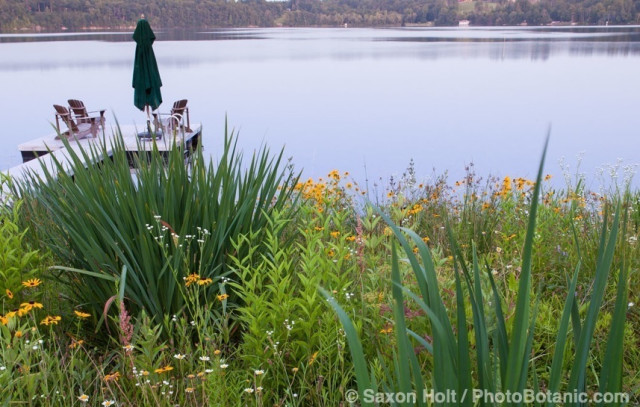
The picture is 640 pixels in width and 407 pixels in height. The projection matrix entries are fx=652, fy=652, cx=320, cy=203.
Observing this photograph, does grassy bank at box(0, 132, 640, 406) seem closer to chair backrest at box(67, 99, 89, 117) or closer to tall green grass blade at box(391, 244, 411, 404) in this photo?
tall green grass blade at box(391, 244, 411, 404)

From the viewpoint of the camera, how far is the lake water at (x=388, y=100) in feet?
76.0

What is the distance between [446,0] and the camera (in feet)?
345

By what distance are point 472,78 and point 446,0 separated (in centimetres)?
5715

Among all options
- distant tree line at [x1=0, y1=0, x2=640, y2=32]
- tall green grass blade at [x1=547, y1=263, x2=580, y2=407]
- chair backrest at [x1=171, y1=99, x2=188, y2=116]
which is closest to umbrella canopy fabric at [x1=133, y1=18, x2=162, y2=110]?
chair backrest at [x1=171, y1=99, x2=188, y2=116]

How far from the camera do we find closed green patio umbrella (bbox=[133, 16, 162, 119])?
12484mm

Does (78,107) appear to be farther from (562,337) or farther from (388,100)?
(388,100)

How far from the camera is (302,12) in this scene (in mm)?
110625

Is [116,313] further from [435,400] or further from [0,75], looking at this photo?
[0,75]

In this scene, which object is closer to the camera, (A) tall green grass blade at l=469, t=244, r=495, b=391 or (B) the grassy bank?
(A) tall green grass blade at l=469, t=244, r=495, b=391

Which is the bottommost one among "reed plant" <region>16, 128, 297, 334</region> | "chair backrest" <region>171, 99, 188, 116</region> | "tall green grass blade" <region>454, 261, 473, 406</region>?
"chair backrest" <region>171, 99, 188, 116</region>

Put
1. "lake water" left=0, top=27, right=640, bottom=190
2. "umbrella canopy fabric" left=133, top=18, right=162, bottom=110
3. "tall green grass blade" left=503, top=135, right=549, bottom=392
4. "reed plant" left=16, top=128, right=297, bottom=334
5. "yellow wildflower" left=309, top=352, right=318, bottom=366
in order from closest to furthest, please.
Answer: "tall green grass blade" left=503, top=135, right=549, bottom=392, "yellow wildflower" left=309, top=352, right=318, bottom=366, "reed plant" left=16, top=128, right=297, bottom=334, "umbrella canopy fabric" left=133, top=18, right=162, bottom=110, "lake water" left=0, top=27, right=640, bottom=190

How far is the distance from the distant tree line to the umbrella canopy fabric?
7786 cm

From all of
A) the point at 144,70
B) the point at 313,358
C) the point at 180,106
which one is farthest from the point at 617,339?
the point at 180,106

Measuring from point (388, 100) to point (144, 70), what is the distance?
30.3 m
